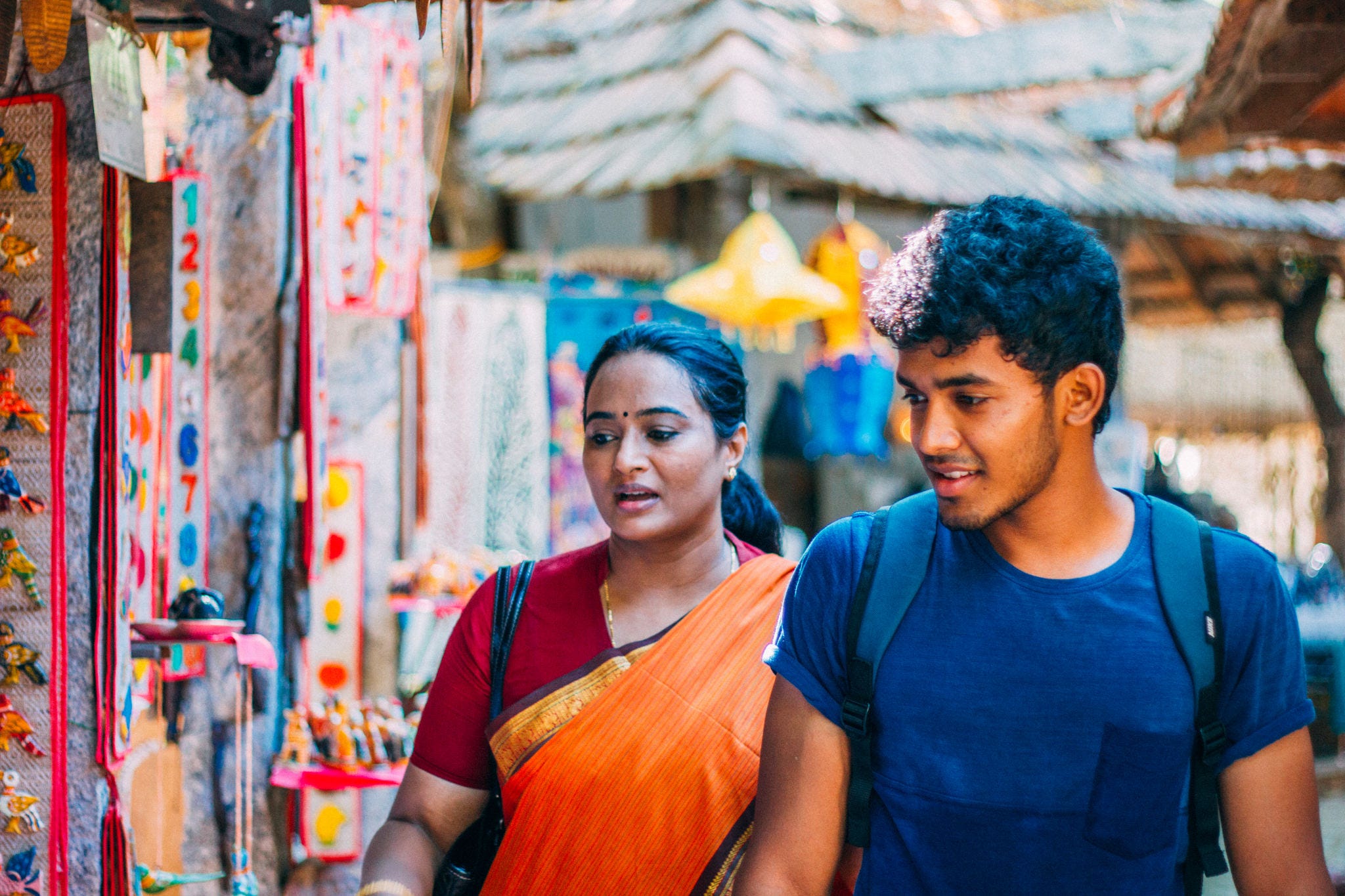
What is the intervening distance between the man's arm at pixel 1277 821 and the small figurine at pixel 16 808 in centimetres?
206

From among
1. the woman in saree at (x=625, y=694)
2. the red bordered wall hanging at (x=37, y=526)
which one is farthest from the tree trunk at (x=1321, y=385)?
the red bordered wall hanging at (x=37, y=526)

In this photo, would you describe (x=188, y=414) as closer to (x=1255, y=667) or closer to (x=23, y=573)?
(x=23, y=573)

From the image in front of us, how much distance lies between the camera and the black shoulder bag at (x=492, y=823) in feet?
7.13

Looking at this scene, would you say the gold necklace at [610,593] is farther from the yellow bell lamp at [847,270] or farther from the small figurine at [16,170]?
the yellow bell lamp at [847,270]

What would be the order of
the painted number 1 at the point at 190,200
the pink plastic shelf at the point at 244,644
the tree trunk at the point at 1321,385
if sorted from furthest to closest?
the tree trunk at the point at 1321,385, the painted number 1 at the point at 190,200, the pink plastic shelf at the point at 244,644

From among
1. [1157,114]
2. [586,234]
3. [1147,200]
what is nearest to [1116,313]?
[1157,114]

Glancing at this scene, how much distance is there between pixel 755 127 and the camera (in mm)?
5934

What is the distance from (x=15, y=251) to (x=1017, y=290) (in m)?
1.87

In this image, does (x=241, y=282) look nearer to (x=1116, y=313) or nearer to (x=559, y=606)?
(x=559, y=606)

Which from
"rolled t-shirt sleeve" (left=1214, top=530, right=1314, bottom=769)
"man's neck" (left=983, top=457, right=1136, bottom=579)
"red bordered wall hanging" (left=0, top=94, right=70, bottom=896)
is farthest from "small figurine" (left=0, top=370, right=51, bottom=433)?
"rolled t-shirt sleeve" (left=1214, top=530, right=1314, bottom=769)

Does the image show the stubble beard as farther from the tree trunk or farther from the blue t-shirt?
Answer: the tree trunk

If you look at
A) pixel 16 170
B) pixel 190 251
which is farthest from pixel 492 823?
pixel 190 251

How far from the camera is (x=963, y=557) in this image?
A: 166cm

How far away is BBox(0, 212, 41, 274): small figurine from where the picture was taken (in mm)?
2336
